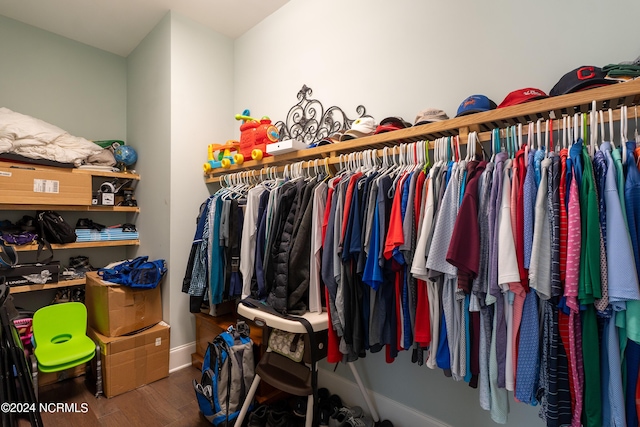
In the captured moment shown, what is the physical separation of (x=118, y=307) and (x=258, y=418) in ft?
4.39

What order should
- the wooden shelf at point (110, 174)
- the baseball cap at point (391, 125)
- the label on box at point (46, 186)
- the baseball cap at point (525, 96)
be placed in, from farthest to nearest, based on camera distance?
the wooden shelf at point (110, 174) → the label on box at point (46, 186) → the baseball cap at point (391, 125) → the baseball cap at point (525, 96)

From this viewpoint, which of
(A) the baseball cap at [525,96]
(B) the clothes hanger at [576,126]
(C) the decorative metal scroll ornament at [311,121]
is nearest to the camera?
(B) the clothes hanger at [576,126]

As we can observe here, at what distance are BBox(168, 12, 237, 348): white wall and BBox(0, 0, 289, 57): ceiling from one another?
124 millimetres

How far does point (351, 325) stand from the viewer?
4.74 feet

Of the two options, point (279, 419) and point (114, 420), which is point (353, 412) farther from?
point (114, 420)

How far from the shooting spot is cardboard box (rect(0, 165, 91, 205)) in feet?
7.52

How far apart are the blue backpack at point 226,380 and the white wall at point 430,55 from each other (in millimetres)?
657

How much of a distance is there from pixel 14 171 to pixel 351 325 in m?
2.67

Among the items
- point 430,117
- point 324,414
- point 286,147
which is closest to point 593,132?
point 430,117

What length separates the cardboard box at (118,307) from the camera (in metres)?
2.28

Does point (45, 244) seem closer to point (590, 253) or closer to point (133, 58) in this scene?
point (133, 58)

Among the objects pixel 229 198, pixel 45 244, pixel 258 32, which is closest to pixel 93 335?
pixel 45 244

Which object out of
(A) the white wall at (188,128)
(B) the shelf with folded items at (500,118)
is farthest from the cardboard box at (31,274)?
(B) the shelf with folded items at (500,118)

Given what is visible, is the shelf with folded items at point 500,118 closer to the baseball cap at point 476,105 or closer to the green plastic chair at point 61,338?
the baseball cap at point 476,105
